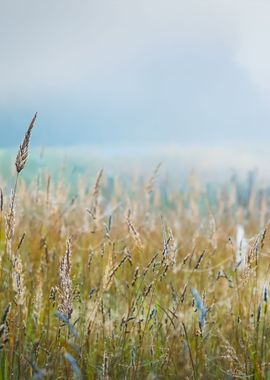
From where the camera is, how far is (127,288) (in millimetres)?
2141

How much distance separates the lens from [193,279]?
282 cm

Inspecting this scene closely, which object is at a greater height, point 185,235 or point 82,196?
point 82,196

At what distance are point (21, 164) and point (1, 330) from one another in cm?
27

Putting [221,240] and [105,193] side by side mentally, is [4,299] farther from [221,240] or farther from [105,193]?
[105,193]

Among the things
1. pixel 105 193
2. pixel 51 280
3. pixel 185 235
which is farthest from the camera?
pixel 105 193

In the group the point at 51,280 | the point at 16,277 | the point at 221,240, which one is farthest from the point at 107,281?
the point at 221,240

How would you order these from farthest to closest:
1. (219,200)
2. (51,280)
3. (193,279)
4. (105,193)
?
(105,193) → (219,200) → (193,279) → (51,280)

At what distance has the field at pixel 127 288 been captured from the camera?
46.3 inches

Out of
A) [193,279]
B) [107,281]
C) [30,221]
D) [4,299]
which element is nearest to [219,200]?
[30,221]

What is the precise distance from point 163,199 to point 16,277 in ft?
13.7

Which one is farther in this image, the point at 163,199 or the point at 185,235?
the point at 163,199

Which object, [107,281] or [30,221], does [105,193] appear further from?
[107,281]

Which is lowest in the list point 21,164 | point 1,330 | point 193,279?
point 193,279

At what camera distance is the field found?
1.17 meters
